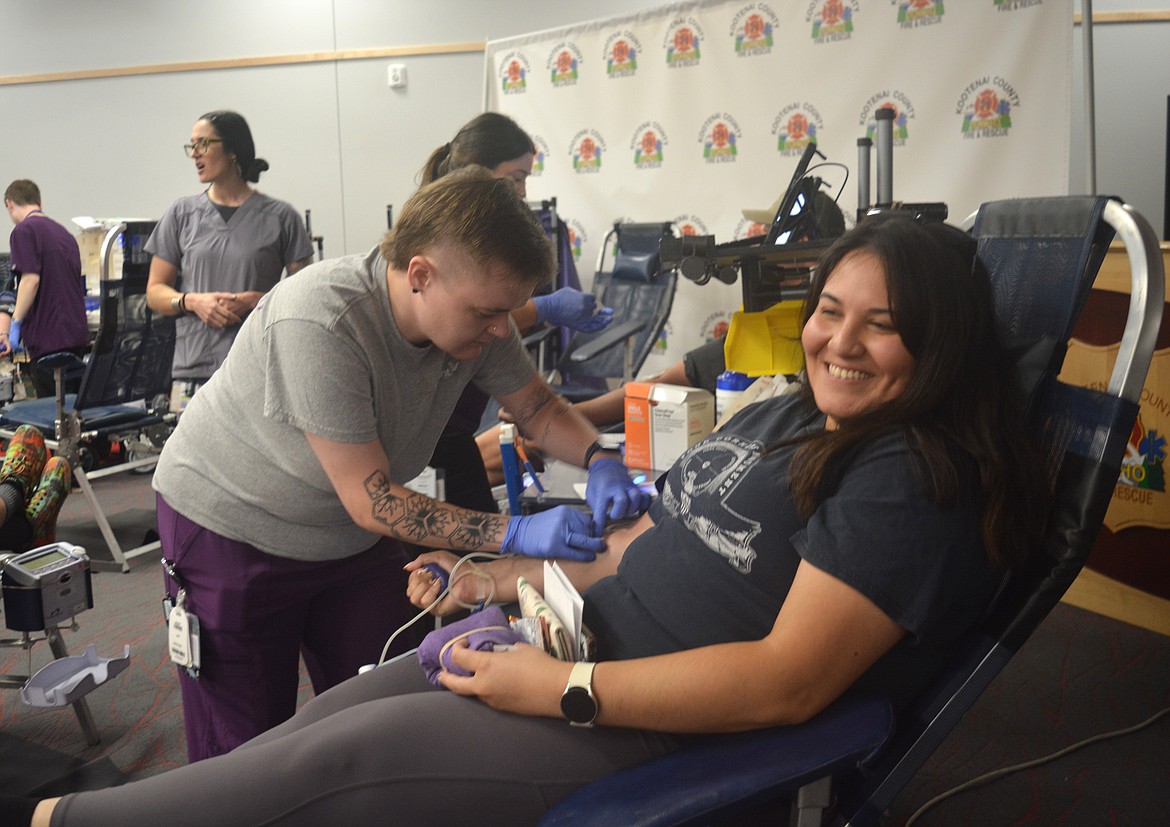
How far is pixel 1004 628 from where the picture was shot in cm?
109

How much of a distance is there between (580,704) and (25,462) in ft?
7.10

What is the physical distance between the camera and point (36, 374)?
5125mm

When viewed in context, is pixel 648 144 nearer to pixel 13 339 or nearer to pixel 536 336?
pixel 536 336

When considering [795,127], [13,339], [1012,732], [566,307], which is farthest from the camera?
[13,339]

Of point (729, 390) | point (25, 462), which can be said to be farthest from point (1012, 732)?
point (25, 462)

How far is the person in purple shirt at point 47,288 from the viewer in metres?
4.48

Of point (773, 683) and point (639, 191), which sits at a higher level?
point (639, 191)

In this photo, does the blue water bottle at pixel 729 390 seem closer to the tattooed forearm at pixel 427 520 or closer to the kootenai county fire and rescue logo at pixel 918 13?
the tattooed forearm at pixel 427 520

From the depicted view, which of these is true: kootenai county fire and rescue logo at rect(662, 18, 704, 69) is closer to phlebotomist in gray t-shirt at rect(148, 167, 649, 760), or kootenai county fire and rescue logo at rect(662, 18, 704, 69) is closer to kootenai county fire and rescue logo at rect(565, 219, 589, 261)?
kootenai county fire and rescue logo at rect(565, 219, 589, 261)

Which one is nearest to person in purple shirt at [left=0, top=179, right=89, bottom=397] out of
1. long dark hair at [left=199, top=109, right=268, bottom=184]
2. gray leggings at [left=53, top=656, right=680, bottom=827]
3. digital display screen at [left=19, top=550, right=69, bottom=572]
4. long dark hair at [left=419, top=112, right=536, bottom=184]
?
long dark hair at [left=199, top=109, right=268, bottom=184]

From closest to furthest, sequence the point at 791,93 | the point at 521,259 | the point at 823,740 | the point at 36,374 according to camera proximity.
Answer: the point at 823,740 → the point at 521,259 → the point at 791,93 → the point at 36,374

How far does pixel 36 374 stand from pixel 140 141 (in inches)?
94.0

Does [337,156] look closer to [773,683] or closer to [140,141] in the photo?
[140,141]

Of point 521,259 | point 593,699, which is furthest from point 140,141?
point 593,699
